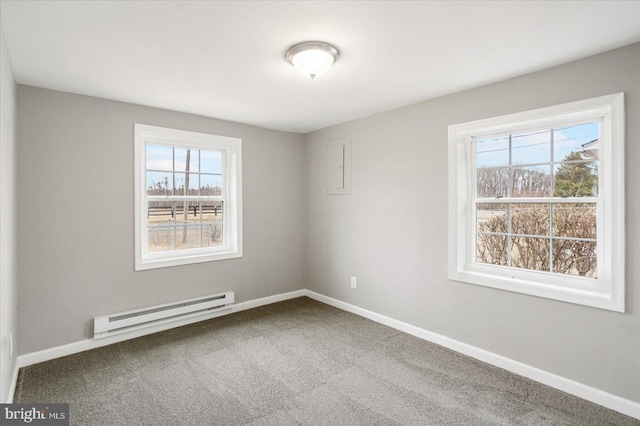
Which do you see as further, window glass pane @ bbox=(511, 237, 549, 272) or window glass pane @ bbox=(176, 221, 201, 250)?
window glass pane @ bbox=(176, 221, 201, 250)

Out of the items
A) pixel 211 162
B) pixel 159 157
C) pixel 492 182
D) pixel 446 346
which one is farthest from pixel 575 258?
pixel 159 157

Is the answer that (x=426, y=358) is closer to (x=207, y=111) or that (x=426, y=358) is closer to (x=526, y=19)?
(x=526, y=19)

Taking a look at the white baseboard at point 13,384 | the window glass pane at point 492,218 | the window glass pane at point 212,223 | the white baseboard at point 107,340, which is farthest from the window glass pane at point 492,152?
the white baseboard at point 13,384

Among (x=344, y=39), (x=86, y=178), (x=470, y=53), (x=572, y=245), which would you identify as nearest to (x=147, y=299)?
(x=86, y=178)

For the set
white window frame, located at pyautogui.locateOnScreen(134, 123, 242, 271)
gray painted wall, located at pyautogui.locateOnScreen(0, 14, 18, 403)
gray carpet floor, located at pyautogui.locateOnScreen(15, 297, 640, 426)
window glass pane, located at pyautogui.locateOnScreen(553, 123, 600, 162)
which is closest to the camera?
gray painted wall, located at pyautogui.locateOnScreen(0, 14, 18, 403)

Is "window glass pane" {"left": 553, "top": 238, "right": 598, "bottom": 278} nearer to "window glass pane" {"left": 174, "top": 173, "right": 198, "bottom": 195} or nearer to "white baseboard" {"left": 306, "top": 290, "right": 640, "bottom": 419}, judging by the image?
"white baseboard" {"left": 306, "top": 290, "right": 640, "bottom": 419}

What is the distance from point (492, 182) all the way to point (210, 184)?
120 inches

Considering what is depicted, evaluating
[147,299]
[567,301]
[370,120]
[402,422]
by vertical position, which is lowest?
[402,422]

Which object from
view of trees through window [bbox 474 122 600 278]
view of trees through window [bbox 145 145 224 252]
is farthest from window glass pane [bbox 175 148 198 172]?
view of trees through window [bbox 474 122 600 278]

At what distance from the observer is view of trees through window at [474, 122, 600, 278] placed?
7.97 ft

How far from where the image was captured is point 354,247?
4.05 m

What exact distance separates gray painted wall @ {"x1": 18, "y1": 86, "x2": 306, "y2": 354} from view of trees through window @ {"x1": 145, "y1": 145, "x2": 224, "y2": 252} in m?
0.27

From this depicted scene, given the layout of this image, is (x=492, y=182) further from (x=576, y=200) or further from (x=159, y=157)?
(x=159, y=157)

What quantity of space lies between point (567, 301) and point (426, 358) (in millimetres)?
1173
